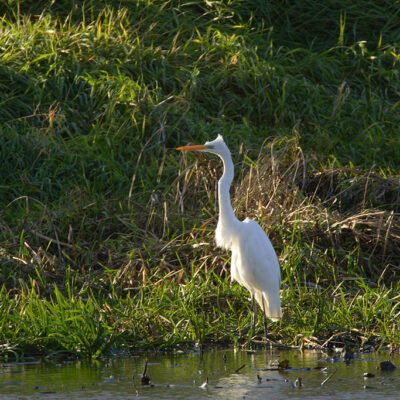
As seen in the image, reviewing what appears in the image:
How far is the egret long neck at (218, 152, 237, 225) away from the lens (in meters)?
5.66

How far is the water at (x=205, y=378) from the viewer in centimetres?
400

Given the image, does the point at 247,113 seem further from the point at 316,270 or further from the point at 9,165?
the point at 316,270

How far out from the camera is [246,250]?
5742 mm

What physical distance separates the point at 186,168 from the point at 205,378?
10.4 feet

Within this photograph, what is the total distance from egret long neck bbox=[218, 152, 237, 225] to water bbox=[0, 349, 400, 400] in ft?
3.46

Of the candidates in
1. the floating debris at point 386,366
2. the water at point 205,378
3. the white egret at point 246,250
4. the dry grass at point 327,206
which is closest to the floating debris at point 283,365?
the water at point 205,378

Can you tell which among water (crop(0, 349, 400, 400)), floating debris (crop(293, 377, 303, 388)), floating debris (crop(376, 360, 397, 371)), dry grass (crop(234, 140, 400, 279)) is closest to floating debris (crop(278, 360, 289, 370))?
water (crop(0, 349, 400, 400))

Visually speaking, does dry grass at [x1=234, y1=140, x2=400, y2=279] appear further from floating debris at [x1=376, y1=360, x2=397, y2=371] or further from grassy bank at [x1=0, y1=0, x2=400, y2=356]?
floating debris at [x1=376, y1=360, x2=397, y2=371]

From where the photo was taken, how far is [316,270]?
607cm

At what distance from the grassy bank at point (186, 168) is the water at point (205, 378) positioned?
0.23 m

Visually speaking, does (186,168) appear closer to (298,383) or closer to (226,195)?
(226,195)

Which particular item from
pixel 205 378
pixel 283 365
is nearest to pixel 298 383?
pixel 283 365

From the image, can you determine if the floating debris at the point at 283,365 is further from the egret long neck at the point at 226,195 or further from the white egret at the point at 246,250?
the egret long neck at the point at 226,195

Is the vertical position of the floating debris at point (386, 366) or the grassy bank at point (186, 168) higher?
the grassy bank at point (186, 168)
